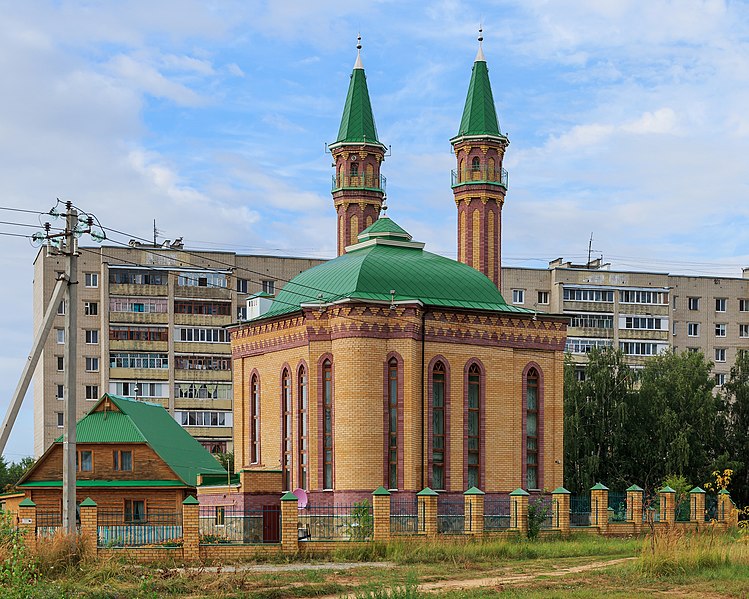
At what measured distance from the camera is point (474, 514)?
98.3ft

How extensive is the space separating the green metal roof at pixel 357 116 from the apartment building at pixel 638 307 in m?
32.1

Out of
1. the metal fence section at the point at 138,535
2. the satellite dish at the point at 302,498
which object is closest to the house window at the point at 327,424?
the satellite dish at the point at 302,498

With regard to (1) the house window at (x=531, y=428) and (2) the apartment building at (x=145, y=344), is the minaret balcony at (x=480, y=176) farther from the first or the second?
(2) the apartment building at (x=145, y=344)

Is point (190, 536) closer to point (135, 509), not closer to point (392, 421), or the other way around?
point (392, 421)

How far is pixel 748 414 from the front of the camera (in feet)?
171

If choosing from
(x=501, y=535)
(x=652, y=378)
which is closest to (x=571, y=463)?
(x=652, y=378)

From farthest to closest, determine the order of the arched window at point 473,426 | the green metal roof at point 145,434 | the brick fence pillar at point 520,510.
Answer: the green metal roof at point 145,434, the arched window at point 473,426, the brick fence pillar at point 520,510

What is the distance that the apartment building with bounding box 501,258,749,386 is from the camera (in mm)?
72625

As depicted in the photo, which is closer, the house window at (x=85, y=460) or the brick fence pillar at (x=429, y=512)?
the brick fence pillar at (x=429, y=512)

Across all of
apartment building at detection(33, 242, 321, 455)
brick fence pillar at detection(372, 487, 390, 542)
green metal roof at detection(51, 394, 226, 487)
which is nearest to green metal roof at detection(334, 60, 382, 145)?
green metal roof at detection(51, 394, 226, 487)

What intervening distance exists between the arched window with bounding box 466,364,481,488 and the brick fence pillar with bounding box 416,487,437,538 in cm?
575

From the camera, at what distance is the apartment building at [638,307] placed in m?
72.6

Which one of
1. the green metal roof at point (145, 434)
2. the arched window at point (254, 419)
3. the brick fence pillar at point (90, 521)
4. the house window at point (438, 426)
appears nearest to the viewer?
the brick fence pillar at point (90, 521)

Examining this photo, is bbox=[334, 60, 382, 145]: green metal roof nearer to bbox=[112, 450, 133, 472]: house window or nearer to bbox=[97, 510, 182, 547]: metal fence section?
bbox=[112, 450, 133, 472]: house window
